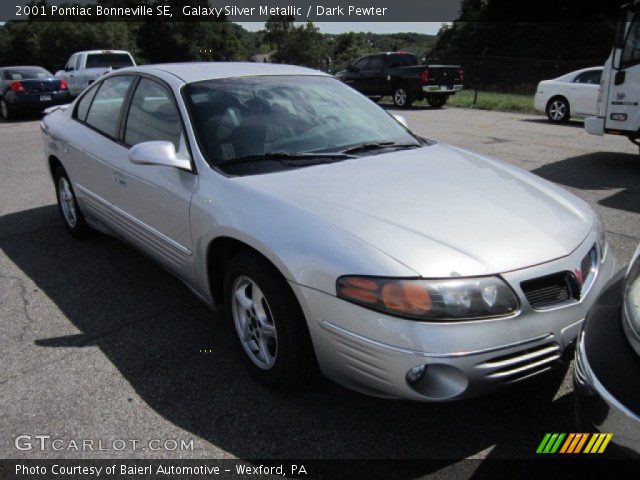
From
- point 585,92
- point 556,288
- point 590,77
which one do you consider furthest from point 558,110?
point 556,288

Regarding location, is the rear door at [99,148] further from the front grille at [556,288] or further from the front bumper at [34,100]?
the front bumper at [34,100]

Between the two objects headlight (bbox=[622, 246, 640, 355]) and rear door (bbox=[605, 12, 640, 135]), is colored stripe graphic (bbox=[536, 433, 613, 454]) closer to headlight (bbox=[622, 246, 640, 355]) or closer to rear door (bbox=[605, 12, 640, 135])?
headlight (bbox=[622, 246, 640, 355])

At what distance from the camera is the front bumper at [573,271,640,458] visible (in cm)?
163

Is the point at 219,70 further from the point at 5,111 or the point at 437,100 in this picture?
the point at 437,100

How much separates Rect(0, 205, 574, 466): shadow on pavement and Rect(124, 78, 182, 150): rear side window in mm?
1102

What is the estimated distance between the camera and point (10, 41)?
85.3 meters

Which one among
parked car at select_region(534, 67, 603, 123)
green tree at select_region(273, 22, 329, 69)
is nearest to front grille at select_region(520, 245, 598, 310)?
parked car at select_region(534, 67, 603, 123)

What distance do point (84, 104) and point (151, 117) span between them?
1.41 m

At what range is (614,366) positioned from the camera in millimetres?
1764

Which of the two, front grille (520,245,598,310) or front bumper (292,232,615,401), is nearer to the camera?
front bumper (292,232,615,401)

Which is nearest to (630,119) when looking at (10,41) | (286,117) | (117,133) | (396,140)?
(396,140)

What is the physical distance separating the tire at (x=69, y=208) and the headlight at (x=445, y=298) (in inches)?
137

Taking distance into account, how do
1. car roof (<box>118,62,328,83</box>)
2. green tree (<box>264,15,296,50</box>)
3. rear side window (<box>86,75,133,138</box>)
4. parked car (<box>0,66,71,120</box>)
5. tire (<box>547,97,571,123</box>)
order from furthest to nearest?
green tree (<box>264,15,296,50</box>) < parked car (<box>0,66,71,120</box>) < tire (<box>547,97,571,123</box>) < rear side window (<box>86,75,133,138</box>) < car roof (<box>118,62,328,83</box>)

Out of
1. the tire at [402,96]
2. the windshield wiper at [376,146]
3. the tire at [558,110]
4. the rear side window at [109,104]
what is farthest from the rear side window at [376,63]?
the windshield wiper at [376,146]
